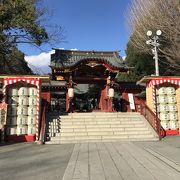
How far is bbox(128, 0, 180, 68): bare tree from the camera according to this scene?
77.0 feet

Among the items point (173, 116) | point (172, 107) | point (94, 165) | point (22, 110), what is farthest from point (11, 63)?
point (94, 165)

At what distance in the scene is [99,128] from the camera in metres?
16.2

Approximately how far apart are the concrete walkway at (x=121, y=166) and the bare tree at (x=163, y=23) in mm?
15792

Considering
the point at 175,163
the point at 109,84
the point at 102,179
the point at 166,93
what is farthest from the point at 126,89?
the point at 102,179

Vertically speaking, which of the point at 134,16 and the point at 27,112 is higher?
the point at 134,16

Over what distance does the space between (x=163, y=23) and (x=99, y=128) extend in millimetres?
12775

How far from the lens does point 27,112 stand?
15.5 m

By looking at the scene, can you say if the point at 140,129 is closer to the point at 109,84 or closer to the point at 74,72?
the point at 109,84

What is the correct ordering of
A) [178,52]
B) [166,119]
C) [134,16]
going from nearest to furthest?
[166,119] → [178,52] → [134,16]

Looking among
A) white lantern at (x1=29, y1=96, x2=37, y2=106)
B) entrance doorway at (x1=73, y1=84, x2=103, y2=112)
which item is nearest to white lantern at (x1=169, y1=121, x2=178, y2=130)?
white lantern at (x1=29, y1=96, x2=37, y2=106)

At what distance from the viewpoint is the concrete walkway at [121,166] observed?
6832 millimetres

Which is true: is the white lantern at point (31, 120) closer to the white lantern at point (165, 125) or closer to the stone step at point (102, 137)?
the stone step at point (102, 137)

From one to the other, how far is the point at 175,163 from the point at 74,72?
49.6 feet

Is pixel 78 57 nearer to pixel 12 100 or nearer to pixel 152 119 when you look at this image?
pixel 12 100
